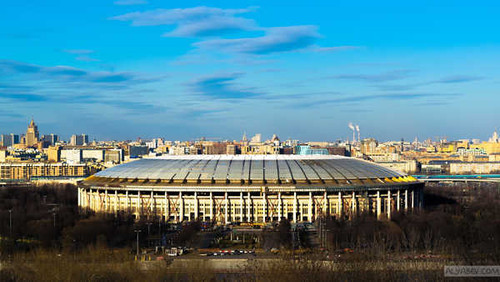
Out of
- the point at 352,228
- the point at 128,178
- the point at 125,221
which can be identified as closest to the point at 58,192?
the point at 128,178

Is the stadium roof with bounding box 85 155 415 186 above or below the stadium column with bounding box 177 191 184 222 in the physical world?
above

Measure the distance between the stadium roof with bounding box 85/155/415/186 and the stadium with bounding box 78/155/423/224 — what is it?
96mm

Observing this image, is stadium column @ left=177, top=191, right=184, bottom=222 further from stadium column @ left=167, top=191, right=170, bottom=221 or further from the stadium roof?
the stadium roof

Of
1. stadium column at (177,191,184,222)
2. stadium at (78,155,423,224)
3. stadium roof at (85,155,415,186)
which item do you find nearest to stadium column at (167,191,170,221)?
stadium at (78,155,423,224)

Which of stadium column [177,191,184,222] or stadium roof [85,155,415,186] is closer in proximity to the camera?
stadium column [177,191,184,222]

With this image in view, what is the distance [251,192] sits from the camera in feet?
190

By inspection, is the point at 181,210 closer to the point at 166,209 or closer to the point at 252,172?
the point at 166,209

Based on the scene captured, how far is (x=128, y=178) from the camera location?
61.9m

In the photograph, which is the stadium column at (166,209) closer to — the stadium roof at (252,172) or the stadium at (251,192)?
the stadium at (251,192)

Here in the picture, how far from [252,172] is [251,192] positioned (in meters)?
3.18

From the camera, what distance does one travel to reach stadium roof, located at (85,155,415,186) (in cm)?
5922

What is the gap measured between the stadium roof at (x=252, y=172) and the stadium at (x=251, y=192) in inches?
3.8

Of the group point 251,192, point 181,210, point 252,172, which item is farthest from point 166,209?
point 252,172

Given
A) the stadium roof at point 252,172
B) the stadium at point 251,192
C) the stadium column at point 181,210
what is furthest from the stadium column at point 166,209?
the stadium roof at point 252,172
